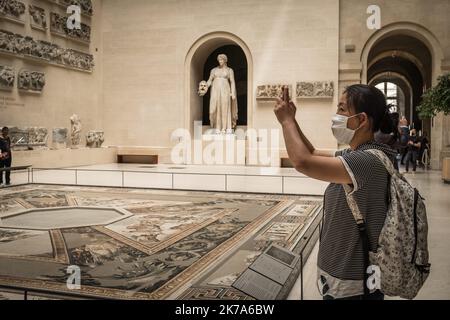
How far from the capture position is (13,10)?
52.7 ft

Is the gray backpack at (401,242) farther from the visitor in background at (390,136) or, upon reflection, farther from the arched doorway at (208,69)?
the arched doorway at (208,69)

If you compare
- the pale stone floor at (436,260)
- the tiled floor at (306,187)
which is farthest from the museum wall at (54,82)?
the pale stone floor at (436,260)

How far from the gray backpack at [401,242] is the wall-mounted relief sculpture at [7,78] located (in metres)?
16.4

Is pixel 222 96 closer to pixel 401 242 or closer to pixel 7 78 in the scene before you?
pixel 7 78

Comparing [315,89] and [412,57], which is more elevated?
[412,57]

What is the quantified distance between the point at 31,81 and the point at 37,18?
2.53m

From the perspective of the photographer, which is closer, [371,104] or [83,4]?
[371,104]

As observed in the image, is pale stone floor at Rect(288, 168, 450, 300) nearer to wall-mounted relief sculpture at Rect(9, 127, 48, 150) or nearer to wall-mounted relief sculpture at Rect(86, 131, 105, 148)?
wall-mounted relief sculpture at Rect(9, 127, 48, 150)

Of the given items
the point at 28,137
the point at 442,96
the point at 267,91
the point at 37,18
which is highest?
the point at 37,18

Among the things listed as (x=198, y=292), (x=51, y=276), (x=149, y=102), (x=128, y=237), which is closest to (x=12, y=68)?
(x=149, y=102)

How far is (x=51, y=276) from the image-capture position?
4.20 meters

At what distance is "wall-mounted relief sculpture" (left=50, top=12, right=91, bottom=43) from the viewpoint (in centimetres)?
1810

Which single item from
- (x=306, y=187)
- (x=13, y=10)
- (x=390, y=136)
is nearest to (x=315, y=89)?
(x=306, y=187)
